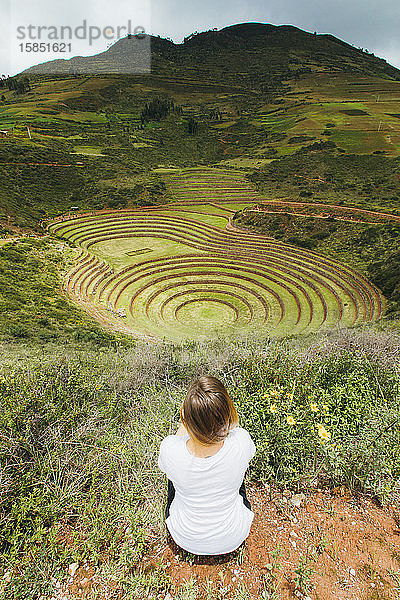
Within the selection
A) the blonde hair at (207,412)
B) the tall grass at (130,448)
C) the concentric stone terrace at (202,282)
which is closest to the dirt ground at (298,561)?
the tall grass at (130,448)

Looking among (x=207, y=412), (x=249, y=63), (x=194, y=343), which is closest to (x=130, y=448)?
(x=207, y=412)

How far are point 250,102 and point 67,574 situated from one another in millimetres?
137094

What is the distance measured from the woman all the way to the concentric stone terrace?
1253 centimetres

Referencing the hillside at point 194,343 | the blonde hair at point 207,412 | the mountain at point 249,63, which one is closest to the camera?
the blonde hair at point 207,412

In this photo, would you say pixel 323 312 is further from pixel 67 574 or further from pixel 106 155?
pixel 106 155

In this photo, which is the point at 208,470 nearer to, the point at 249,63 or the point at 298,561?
the point at 298,561

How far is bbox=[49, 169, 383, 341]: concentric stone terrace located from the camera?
68.7ft

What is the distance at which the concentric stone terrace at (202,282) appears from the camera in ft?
68.7

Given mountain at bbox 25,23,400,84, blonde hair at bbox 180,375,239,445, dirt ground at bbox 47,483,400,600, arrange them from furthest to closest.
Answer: mountain at bbox 25,23,400,84, dirt ground at bbox 47,483,400,600, blonde hair at bbox 180,375,239,445

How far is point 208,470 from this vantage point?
2.37 metres

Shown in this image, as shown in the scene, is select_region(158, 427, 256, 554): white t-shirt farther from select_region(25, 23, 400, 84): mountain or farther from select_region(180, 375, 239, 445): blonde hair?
select_region(25, 23, 400, 84): mountain

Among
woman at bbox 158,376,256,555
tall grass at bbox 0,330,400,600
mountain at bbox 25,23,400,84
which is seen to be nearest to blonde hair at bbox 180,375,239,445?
woman at bbox 158,376,256,555

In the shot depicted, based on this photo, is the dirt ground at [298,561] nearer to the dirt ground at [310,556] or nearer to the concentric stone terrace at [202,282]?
the dirt ground at [310,556]

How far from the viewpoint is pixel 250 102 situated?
114750 mm
